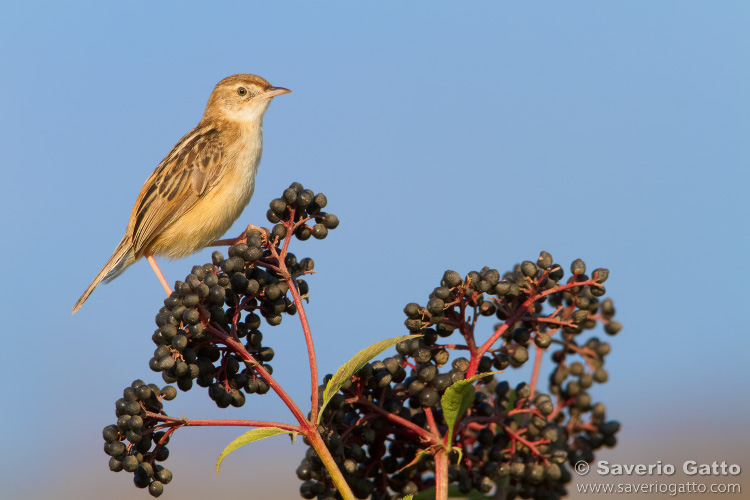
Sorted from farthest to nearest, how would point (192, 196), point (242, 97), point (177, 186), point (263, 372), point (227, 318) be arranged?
point (242, 97) → point (177, 186) → point (192, 196) → point (227, 318) → point (263, 372)

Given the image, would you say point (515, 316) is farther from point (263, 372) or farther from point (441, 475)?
point (263, 372)

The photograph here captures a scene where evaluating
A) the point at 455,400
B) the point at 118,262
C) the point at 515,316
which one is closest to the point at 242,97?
the point at 118,262

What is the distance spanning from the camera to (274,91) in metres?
8.34

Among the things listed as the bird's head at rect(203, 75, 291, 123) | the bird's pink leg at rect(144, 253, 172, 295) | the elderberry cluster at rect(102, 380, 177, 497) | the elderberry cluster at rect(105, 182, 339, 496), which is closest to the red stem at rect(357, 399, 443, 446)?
the elderberry cluster at rect(105, 182, 339, 496)

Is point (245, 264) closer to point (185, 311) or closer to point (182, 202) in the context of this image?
point (185, 311)

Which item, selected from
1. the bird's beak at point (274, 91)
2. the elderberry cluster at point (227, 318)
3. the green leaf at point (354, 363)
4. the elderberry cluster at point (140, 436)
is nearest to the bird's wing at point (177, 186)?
the bird's beak at point (274, 91)

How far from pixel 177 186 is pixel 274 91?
170 cm

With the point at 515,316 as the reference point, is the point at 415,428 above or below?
below

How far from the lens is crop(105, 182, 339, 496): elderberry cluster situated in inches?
130

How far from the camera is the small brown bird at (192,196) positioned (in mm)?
7156

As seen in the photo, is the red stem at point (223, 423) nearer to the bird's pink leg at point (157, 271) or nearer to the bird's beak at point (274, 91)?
the bird's pink leg at point (157, 271)

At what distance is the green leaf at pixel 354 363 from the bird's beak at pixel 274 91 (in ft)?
18.9

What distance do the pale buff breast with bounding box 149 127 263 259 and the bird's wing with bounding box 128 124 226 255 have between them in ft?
0.27

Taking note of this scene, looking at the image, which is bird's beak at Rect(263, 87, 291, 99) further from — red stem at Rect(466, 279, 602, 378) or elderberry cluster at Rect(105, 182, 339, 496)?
red stem at Rect(466, 279, 602, 378)
